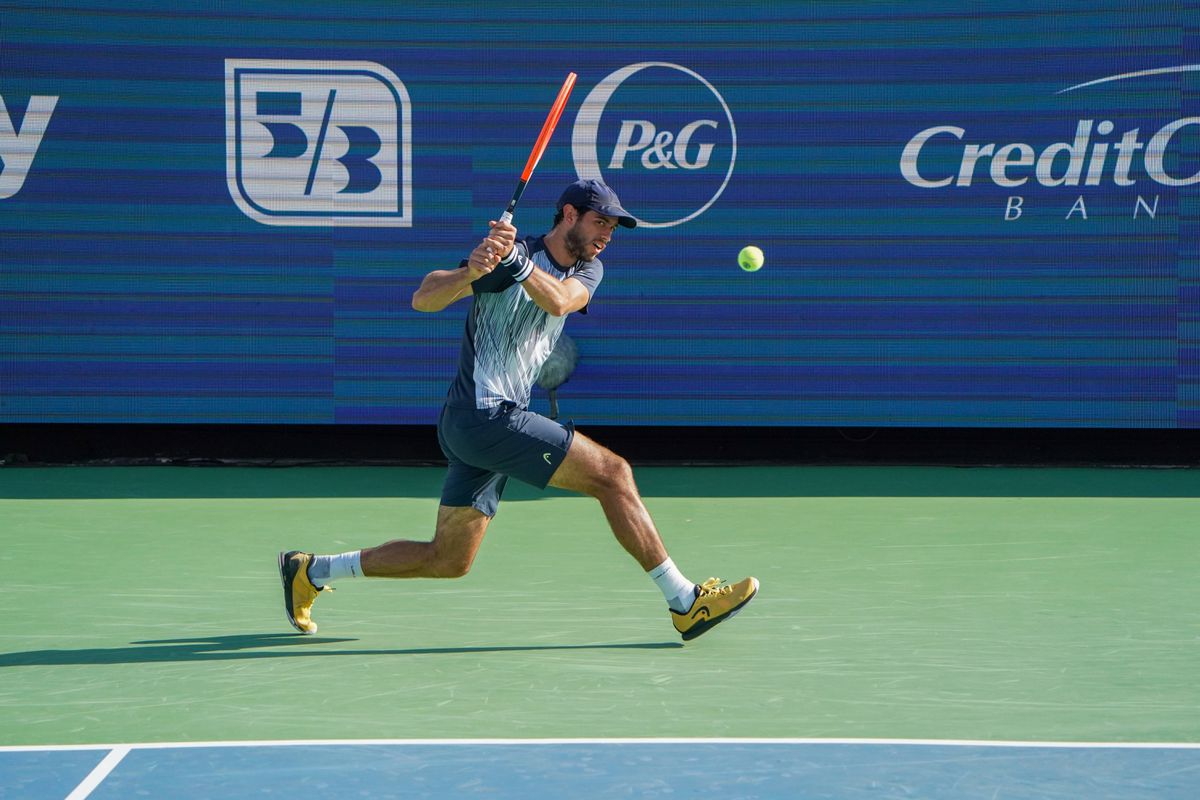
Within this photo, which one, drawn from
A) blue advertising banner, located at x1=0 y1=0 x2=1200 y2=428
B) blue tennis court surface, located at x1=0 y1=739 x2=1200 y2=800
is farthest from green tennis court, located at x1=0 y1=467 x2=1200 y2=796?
blue advertising banner, located at x1=0 y1=0 x2=1200 y2=428

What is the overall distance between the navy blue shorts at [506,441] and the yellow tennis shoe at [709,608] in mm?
663

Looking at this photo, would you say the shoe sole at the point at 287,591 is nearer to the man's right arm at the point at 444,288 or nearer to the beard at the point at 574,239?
the man's right arm at the point at 444,288

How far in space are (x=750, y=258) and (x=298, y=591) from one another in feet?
16.7

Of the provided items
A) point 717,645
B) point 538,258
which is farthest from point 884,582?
point 538,258

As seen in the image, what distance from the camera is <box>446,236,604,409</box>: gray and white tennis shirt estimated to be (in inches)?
217

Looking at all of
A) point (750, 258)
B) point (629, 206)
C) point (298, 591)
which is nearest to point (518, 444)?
point (298, 591)

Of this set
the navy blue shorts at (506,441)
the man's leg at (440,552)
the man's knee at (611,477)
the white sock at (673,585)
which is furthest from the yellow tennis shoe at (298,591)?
the white sock at (673,585)

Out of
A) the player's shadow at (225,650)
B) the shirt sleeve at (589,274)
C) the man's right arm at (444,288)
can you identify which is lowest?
the player's shadow at (225,650)

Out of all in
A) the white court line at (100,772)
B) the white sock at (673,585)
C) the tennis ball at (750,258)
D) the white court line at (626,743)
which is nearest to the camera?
the white court line at (100,772)

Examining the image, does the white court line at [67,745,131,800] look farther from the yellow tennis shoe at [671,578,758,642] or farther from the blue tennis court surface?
the yellow tennis shoe at [671,578,758,642]

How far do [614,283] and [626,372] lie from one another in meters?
0.58

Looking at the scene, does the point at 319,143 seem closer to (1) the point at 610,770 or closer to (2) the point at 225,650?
(2) the point at 225,650

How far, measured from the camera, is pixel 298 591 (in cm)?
569

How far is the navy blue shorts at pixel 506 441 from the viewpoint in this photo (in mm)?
5426
